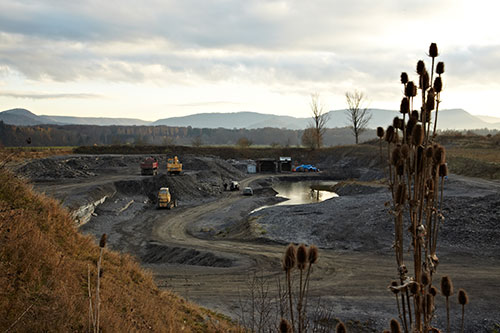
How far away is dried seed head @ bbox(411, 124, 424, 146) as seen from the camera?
2594 mm

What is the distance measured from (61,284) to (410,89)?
367 inches

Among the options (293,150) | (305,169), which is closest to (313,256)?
(305,169)

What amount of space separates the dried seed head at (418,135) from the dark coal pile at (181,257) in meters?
20.8

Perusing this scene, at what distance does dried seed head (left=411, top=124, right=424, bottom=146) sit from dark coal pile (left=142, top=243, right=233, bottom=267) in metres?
20.8

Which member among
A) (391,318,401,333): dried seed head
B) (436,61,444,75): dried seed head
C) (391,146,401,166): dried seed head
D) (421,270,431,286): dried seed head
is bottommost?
(391,318,401,333): dried seed head

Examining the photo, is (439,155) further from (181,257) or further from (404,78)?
(181,257)

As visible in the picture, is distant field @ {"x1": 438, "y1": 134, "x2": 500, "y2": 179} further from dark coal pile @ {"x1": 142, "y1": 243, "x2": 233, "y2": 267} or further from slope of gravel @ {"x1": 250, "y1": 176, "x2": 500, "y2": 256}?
dark coal pile @ {"x1": 142, "y1": 243, "x2": 233, "y2": 267}

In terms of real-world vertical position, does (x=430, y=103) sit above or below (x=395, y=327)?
above

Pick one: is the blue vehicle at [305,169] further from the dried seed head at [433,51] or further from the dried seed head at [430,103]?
the dried seed head at [430,103]

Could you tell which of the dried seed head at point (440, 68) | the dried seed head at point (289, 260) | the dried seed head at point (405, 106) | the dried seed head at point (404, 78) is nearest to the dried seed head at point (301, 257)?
the dried seed head at point (289, 260)

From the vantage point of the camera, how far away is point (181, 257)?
2511cm

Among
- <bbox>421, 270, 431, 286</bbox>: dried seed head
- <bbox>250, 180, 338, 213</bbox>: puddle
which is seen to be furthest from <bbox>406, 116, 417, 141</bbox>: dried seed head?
<bbox>250, 180, 338, 213</bbox>: puddle

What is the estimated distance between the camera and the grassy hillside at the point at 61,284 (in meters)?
7.55

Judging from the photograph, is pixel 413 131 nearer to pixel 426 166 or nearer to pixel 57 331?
pixel 426 166
